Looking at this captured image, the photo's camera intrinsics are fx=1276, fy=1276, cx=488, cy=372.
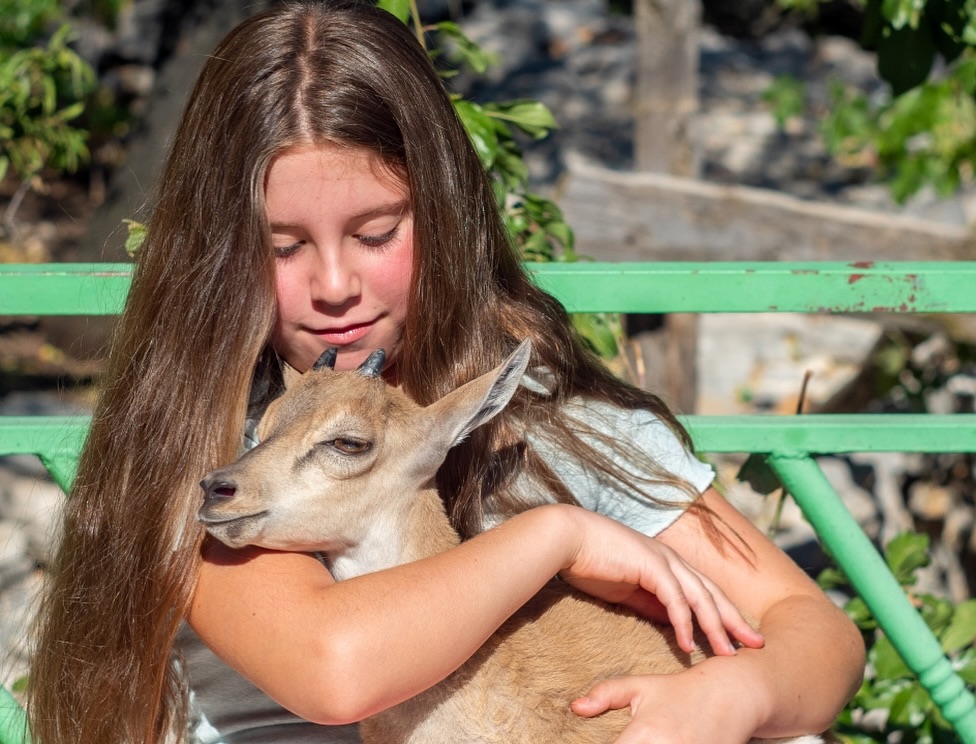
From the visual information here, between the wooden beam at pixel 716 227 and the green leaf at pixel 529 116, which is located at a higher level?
the green leaf at pixel 529 116

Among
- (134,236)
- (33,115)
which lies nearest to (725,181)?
(33,115)

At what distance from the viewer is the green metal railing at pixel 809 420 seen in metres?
2.60

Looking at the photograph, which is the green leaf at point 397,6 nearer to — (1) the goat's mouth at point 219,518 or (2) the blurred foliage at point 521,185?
(2) the blurred foliage at point 521,185

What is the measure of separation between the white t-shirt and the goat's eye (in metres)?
0.38

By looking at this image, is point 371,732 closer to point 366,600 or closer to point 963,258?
point 366,600

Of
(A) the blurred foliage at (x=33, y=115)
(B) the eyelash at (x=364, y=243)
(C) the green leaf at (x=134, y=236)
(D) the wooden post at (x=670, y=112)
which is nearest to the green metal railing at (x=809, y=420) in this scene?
(C) the green leaf at (x=134, y=236)

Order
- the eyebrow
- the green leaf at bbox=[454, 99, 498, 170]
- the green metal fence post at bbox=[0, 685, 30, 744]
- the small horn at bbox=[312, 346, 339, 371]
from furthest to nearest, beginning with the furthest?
the green leaf at bbox=[454, 99, 498, 170] < the green metal fence post at bbox=[0, 685, 30, 744] < the small horn at bbox=[312, 346, 339, 371] < the eyebrow

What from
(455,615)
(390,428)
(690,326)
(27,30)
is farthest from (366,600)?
(27,30)

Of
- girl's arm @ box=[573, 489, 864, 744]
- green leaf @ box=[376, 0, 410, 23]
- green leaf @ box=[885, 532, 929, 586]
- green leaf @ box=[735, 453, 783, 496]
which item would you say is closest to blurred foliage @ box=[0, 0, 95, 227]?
green leaf @ box=[376, 0, 410, 23]

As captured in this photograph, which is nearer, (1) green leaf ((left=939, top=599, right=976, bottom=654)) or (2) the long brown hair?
(2) the long brown hair

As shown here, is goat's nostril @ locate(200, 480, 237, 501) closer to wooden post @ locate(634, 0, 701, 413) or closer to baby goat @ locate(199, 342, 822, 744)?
baby goat @ locate(199, 342, 822, 744)

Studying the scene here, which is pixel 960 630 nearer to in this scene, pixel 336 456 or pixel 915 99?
pixel 336 456

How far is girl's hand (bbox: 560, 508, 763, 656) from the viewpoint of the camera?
2.29m

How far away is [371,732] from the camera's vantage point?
236 centimetres
